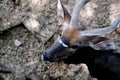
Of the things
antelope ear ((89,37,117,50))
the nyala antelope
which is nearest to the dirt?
the nyala antelope

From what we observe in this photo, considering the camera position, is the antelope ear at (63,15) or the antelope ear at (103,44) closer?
the antelope ear at (103,44)

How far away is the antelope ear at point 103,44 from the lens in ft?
16.1

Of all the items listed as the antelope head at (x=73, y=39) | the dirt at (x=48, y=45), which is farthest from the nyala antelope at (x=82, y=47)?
the dirt at (x=48, y=45)

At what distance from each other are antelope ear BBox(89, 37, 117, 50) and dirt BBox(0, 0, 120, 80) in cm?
102

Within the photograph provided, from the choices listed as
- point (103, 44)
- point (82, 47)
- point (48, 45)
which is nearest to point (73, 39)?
point (82, 47)

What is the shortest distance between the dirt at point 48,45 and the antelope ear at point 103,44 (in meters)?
1.02

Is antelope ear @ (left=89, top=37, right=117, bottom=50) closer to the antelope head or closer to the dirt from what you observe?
the antelope head

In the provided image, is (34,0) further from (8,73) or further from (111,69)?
(111,69)

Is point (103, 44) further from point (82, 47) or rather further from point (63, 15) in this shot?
point (63, 15)

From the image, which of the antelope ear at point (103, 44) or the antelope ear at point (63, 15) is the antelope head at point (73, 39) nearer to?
the antelope ear at point (103, 44)

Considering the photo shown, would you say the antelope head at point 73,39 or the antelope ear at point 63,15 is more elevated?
the antelope ear at point 63,15

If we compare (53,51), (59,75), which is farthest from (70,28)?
(59,75)

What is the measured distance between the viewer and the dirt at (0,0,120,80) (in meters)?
6.11

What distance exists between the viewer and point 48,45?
6.35 metres
